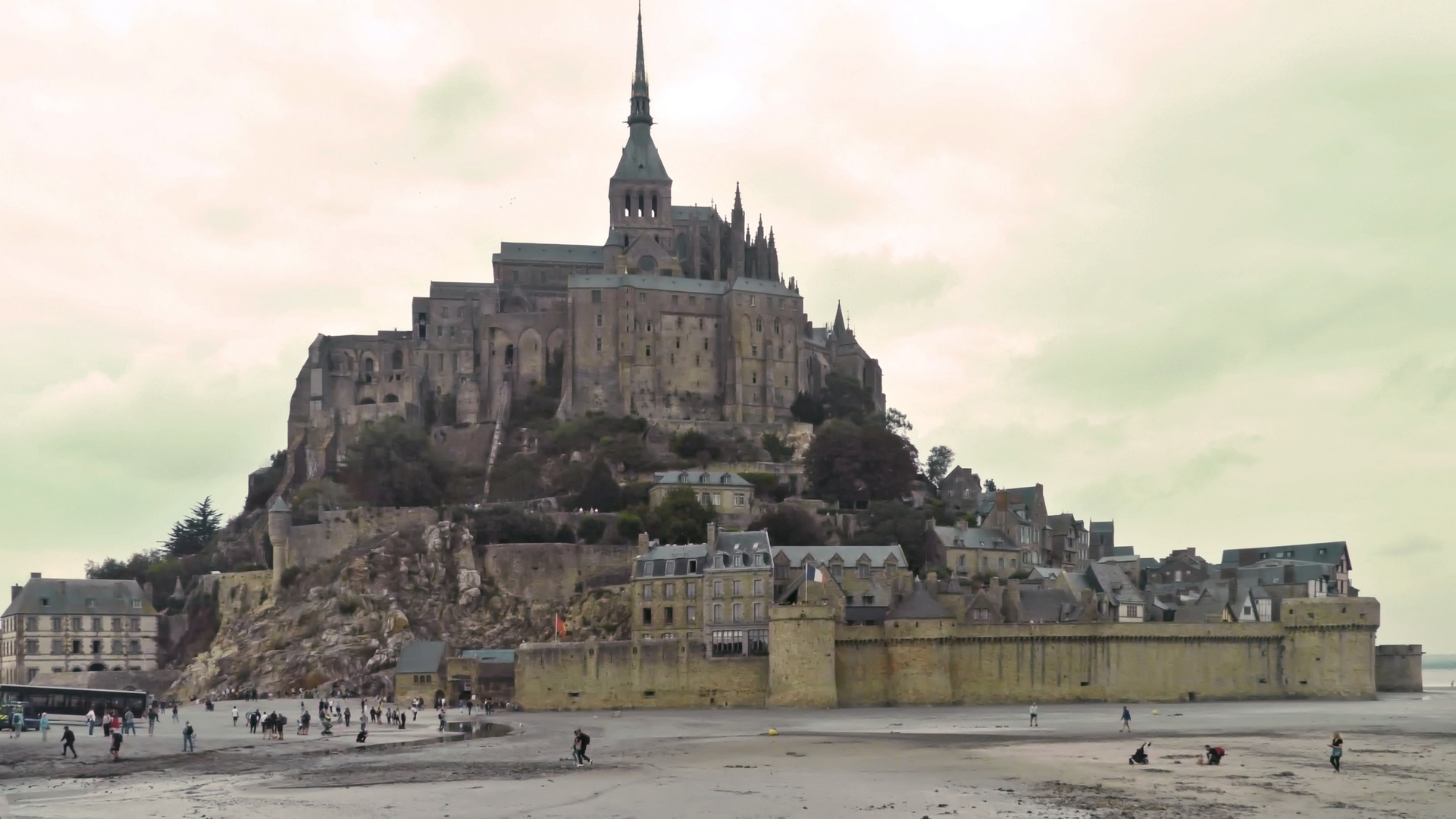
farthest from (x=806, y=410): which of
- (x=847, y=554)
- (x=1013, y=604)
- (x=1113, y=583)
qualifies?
(x=1013, y=604)

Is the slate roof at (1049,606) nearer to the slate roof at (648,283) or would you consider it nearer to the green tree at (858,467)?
the green tree at (858,467)

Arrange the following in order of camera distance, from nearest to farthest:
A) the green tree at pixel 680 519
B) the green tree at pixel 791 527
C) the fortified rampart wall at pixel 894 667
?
the fortified rampart wall at pixel 894 667, the green tree at pixel 680 519, the green tree at pixel 791 527


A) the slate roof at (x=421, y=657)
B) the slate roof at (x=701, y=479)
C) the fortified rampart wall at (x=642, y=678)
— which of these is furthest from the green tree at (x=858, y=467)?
the slate roof at (x=421, y=657)

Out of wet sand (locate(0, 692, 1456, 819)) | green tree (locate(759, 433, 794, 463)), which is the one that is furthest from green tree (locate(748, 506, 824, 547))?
wet sand (locate(0, 692, 1456, 819))

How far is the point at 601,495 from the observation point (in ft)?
295

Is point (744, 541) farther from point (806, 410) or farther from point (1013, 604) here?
point (806, 410)

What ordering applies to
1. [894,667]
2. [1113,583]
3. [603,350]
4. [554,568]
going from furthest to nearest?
[603,350], [554,568], [1113,583], [894,667]

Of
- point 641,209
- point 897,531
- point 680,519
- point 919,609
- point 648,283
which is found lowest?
point 919,609

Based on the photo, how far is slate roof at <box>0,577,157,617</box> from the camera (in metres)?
88.9

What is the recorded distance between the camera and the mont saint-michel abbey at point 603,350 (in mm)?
104750

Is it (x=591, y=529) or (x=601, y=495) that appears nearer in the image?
(x=591, y=529)

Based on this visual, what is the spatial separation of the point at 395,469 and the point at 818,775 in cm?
5620

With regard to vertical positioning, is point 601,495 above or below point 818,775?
above

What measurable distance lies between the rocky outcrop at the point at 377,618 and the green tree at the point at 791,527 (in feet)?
35.0
